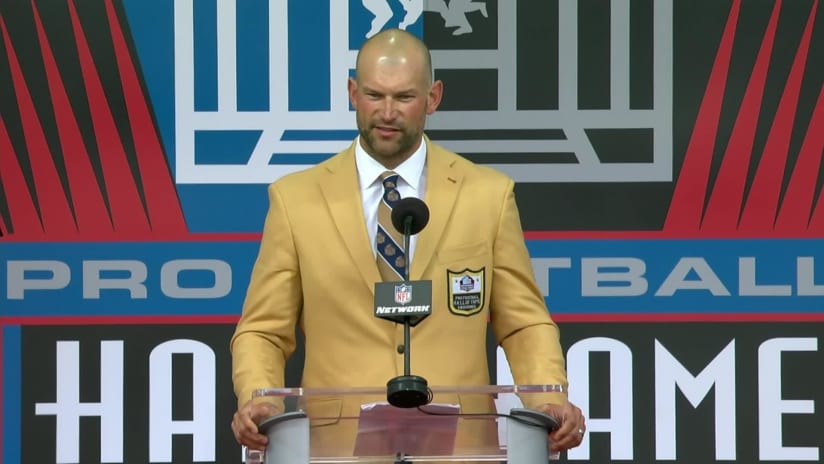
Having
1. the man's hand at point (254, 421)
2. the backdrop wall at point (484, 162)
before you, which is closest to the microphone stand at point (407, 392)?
the man's hand at point (254, 421)

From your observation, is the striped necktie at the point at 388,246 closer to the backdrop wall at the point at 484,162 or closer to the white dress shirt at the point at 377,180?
the white dress shirt at the point at 377,180

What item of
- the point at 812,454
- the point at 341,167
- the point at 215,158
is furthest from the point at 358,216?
the point at 812,454

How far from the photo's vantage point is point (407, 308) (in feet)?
9.32

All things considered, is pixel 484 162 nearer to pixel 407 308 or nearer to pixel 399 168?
pixel 399 168

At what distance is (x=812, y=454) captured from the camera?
488cm

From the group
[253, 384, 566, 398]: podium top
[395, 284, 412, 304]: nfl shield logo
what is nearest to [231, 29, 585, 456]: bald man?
[253, 384, 566, 398]: podium top

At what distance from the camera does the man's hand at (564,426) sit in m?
3.07

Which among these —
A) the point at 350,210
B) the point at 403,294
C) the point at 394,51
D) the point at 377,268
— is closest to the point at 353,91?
the point at 394,51

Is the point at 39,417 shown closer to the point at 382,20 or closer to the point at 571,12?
the point at 382,20

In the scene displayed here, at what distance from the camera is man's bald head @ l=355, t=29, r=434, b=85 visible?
140 inches

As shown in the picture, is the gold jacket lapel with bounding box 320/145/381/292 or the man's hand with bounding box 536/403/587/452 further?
the gold jacket lapel with bounding box 320/145/381/292

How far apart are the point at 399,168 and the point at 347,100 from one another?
1.22 metres

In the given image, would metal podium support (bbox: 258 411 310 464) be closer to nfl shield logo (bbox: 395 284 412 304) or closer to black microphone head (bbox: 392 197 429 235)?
nfl shield logo (bbox: 395 284 412 304)

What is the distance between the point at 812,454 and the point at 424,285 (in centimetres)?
245
